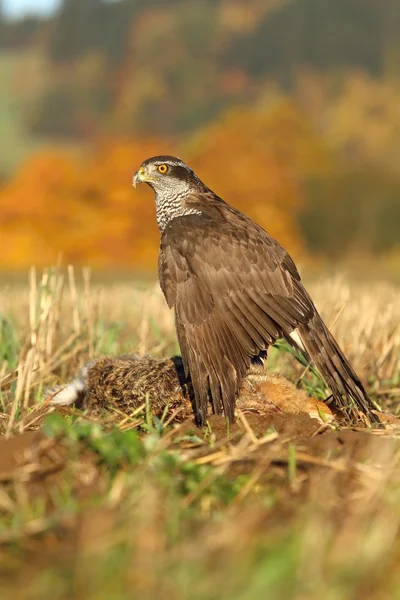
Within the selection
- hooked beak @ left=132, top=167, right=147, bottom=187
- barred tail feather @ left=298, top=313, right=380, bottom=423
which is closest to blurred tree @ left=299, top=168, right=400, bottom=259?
hooked beak @ left=132, top=167, right=147, bottom=187

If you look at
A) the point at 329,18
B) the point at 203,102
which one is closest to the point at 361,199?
the point at 203,102

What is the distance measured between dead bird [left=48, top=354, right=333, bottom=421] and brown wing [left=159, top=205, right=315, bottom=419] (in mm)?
165

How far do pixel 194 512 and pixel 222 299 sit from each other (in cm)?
201

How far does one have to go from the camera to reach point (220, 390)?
4.56 m

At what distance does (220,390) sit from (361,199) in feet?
74.4

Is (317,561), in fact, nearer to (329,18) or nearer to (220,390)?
(220,390)

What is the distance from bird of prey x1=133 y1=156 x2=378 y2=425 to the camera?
14.9ft

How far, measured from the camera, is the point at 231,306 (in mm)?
4664

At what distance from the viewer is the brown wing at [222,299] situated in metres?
4.53

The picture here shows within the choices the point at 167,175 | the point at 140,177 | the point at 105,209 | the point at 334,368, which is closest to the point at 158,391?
the point at 334,368

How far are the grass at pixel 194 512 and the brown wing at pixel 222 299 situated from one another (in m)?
0.35

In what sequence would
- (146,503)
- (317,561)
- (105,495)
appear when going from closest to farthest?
(317,561)
(146,503)
(105,495)

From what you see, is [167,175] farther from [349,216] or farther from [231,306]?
[349,216]

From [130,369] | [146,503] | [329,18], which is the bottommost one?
[146,503]
